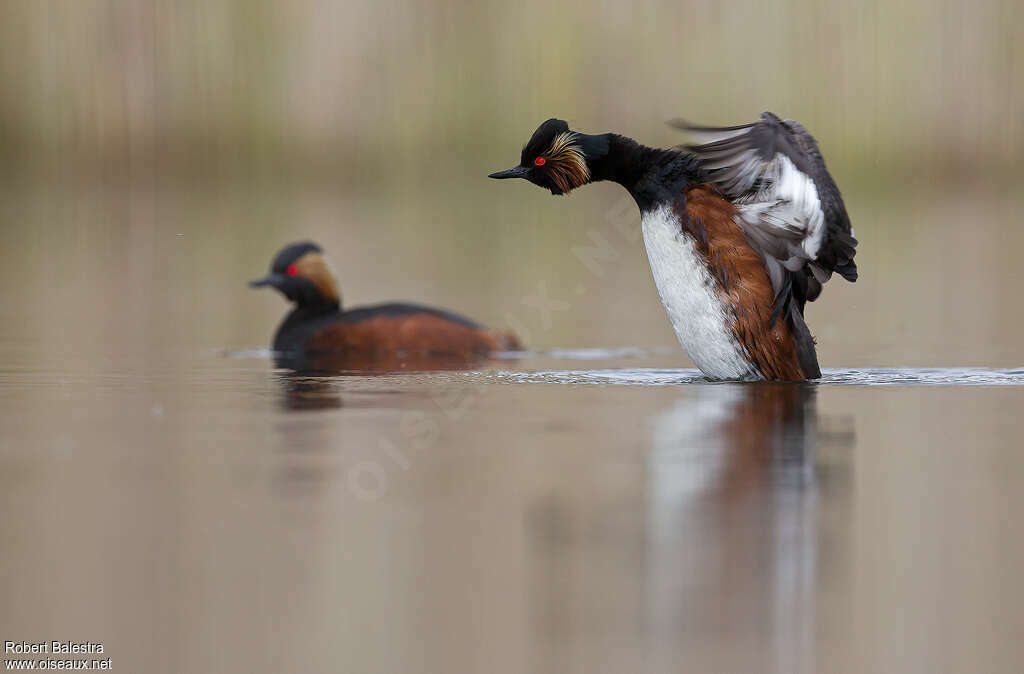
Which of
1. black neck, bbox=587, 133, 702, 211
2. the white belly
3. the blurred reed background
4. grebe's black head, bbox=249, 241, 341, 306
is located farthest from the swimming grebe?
the blurred reed background

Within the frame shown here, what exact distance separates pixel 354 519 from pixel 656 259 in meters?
3.73

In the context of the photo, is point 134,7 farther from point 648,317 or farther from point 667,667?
point 667,667

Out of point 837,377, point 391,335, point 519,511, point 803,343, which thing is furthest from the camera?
point 391,335

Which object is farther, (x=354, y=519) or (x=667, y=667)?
(x=354, y=519)

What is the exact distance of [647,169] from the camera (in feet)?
26.9

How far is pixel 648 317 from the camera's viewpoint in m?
13.0

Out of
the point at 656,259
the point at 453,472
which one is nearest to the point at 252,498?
the point at 453,472

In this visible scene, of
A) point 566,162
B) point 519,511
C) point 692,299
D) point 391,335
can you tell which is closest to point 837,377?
point 692,299

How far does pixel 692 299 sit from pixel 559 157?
1.16 meters

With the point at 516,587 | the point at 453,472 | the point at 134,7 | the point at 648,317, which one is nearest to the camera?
the point at 516,587

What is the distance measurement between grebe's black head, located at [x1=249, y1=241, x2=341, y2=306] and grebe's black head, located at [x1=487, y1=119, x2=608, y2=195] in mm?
3338

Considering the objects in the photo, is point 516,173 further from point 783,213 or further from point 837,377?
point 837,377

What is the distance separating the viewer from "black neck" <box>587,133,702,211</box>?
26.5ft

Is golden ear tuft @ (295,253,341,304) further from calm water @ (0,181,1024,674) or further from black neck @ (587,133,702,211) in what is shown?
black neck @ (587,133,702,211)
